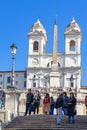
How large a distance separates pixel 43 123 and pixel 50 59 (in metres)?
104

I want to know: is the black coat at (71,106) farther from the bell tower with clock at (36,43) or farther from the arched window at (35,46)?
the arched window at (35,46)

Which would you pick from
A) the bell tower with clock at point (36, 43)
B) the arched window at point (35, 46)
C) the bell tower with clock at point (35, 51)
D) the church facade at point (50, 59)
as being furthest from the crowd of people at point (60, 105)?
the arched window at point (35, 46)

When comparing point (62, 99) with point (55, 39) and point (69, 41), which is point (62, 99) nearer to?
point (55, 39)

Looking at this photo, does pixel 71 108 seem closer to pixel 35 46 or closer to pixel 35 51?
pixel 35 51

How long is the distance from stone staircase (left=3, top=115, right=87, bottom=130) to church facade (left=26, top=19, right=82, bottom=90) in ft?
293

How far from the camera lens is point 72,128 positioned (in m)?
26.1

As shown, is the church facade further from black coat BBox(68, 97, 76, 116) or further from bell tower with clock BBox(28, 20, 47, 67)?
black coat BBox(68, 97, 76, 116)

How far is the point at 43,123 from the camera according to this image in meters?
27.5

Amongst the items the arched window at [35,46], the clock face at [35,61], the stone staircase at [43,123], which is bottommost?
the stone staircase at [43,123]

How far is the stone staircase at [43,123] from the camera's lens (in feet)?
86.7

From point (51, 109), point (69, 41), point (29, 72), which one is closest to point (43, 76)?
point (29, 72)

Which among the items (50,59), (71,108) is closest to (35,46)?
(50,59)

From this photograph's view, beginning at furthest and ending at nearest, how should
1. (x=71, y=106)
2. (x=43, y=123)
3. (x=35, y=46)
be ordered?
(x=35, y=46) → (x=43, y=123) → (x=71, y=106)

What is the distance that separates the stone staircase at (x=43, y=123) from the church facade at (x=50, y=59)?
89.3m
